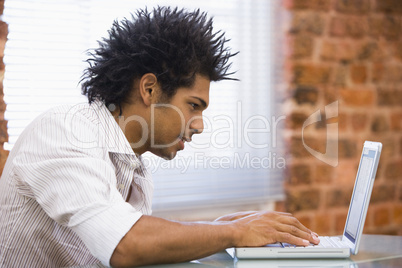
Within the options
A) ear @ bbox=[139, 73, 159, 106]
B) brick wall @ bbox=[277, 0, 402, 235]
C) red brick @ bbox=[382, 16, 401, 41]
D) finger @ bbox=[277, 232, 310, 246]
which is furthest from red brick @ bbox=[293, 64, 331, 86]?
finger @ bbox=[277, 232, 310, 246]

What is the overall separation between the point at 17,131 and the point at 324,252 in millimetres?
1065

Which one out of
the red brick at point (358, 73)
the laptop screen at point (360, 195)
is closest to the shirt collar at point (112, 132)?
the laptop screen at point (360, 195)

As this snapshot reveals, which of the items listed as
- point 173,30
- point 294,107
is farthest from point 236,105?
point 173,30

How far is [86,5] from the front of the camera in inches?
69.4

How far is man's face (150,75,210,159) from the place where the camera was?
1.39 m

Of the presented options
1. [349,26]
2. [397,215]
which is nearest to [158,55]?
[349,26]

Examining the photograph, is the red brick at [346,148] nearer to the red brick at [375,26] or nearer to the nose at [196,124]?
the red brick at [375,26]

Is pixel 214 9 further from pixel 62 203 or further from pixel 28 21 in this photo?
pixel 62 203

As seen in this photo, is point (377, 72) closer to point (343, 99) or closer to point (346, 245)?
point (343, 99)

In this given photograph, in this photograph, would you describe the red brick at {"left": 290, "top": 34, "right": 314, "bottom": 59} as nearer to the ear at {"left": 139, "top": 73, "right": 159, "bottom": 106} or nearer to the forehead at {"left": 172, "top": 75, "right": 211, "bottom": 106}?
the forehead at {"left": 172, "top": 75, "right": 211, "bottom": 106}

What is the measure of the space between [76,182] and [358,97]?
1.45 m

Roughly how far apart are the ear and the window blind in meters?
0.42

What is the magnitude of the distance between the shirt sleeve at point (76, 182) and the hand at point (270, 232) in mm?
244

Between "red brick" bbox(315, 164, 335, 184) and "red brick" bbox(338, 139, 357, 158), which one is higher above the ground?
"red brick" bbox(338, 139, 357, 158)
